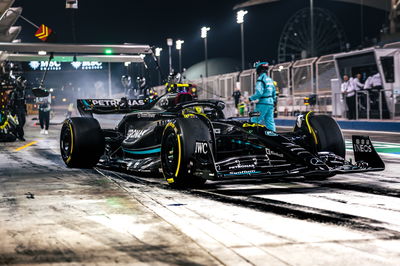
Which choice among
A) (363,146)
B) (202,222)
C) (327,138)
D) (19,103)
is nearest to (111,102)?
(327,138)

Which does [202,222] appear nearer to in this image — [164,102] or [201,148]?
[201,148]

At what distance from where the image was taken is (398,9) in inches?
2115

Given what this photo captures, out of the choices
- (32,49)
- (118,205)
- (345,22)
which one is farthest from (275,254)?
(345,22)

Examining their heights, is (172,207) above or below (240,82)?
below

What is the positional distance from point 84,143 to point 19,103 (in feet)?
31.1

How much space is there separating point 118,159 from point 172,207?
11.0ft

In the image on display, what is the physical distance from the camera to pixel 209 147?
6.74 m

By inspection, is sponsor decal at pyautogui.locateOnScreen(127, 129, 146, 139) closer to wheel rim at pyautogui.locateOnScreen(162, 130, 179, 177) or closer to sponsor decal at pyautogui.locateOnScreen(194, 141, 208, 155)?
wheel rim at pyautogui.locateOnScreen(162, 130, 179, 177)

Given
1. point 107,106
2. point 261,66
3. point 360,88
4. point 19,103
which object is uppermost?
point 261,66

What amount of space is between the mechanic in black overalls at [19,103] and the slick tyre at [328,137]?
11.3 metres

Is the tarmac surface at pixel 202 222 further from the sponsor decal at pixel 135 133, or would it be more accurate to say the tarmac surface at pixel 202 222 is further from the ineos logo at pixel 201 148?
the sponsor decal at pixel 135 133

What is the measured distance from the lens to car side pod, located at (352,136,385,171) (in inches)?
281

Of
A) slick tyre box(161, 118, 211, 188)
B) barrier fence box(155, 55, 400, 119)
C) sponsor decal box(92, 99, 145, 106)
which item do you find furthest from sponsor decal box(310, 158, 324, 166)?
barrier fence box(155, 55, 400, 119)

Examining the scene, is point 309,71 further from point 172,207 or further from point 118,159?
point 172,207
